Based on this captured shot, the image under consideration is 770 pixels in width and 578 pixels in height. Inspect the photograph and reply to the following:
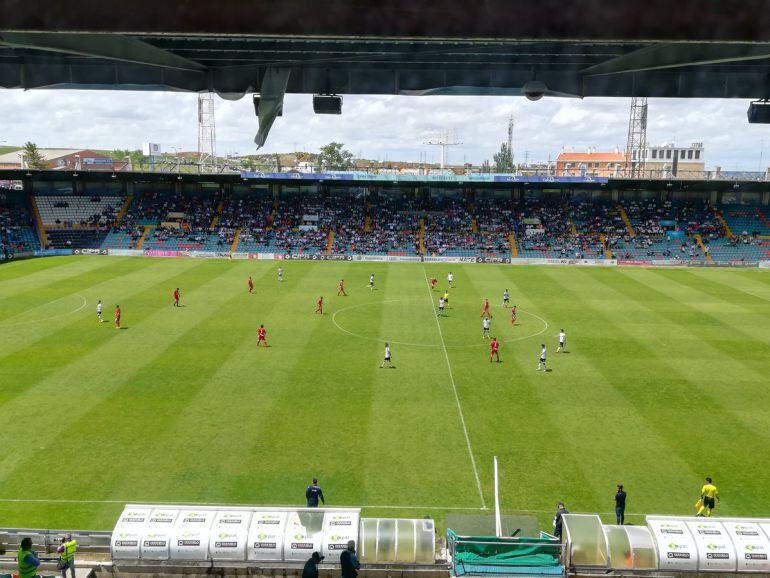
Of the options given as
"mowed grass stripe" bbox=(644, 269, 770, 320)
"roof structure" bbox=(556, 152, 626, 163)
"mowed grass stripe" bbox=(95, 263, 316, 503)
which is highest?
"roof structure" bbox=(556, 152, 626, 163)

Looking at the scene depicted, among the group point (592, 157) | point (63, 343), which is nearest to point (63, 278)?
point (63, 343)

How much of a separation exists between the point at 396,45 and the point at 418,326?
26.9 metres

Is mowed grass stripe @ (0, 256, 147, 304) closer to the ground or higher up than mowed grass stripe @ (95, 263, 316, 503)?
higher up

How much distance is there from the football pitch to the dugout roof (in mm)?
10453

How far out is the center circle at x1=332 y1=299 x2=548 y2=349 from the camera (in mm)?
31789

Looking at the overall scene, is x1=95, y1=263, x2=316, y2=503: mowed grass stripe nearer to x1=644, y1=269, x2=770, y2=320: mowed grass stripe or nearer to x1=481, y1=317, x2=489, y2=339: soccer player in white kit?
x1=481, y1=317, x2=489, y2=339: soccer player in white kit

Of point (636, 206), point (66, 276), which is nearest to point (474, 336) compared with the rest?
point (66, 276)

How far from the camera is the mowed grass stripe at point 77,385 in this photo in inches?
774

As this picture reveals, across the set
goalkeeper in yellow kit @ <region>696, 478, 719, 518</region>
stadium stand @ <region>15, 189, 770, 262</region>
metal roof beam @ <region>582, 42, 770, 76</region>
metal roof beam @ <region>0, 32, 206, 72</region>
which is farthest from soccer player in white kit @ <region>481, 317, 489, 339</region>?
stadium stand @ <region>15, 189, 770, 262</region>

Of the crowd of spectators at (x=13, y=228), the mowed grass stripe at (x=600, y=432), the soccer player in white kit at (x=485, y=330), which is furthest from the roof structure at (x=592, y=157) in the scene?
the mowed grass stripe at (x=600, y=432)

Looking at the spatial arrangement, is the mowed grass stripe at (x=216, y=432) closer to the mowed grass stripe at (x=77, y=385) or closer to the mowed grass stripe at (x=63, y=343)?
the mowed grass stripe at (x=77, y=385)

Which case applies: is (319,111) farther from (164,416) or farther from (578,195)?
(578,195)

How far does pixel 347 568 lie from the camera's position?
10.1 metres

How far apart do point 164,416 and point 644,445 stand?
15626 millimetres
